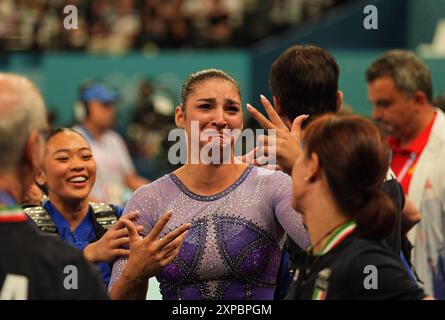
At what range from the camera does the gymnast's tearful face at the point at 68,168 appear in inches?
177

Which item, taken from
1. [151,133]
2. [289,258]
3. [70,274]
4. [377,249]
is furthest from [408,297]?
[151,133]

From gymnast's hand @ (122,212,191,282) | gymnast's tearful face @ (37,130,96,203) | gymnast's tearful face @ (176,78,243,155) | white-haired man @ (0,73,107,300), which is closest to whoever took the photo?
white-haired man @ (0,73,107,300)

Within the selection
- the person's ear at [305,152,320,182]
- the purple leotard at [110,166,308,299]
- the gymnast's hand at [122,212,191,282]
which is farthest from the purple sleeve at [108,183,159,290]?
the person's ear at [305,152,320,182]

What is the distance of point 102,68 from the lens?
1382 centimetres

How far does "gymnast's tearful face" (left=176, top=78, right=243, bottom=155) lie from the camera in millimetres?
3535

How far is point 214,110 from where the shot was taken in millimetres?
3568

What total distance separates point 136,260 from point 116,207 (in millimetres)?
1231

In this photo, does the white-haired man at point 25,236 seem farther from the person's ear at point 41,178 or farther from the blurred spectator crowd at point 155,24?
the blurred spectator crowd at point 155,24

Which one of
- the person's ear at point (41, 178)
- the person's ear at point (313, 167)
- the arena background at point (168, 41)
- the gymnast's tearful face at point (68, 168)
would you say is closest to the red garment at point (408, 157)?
the gymnast's tearful face at point (68, 168)

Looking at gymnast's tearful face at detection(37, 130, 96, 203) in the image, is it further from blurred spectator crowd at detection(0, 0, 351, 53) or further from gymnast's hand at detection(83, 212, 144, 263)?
blurred spectator crowd at detection(0, 0, 351, 53)

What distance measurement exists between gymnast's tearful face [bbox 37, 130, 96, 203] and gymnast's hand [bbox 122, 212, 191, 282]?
4.30ft

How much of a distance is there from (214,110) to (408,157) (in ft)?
5.52

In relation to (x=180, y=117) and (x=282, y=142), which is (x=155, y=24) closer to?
(x=180, y=117)

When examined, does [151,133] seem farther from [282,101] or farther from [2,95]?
[2,95]
